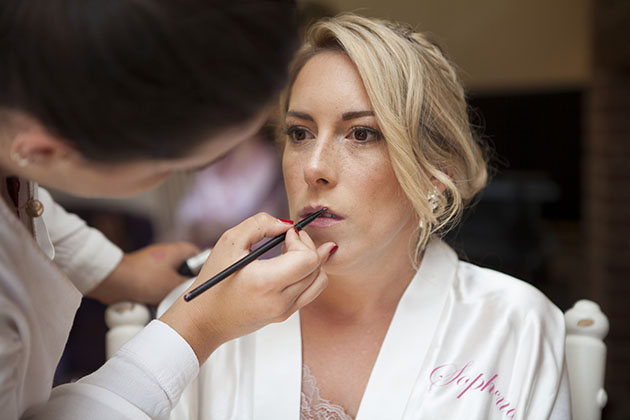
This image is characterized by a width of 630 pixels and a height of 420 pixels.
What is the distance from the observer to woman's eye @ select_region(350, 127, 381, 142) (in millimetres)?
977

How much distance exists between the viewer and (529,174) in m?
3.48

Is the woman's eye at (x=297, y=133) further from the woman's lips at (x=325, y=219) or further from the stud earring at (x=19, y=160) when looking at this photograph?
the stud earring at (x=19, y=160)

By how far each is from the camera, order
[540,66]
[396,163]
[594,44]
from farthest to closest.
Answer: [540,66] → [594,44] → [396,163]

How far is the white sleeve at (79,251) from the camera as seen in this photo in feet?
3.69

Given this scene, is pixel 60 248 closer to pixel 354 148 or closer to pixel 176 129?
pixel 354 148

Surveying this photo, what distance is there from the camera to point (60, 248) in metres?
1.12

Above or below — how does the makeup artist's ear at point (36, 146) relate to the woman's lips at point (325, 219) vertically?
above

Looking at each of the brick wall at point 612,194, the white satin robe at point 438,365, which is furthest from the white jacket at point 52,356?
the brick wall at point 612,194

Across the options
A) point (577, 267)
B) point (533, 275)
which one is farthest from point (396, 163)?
point (577, 267)

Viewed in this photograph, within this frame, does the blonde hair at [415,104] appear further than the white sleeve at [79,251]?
No

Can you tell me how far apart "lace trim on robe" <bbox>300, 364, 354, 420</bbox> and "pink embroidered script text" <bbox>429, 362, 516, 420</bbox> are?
160 millimetres

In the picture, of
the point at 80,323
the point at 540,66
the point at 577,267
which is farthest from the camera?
the point at 577,267

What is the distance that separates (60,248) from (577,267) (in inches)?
130

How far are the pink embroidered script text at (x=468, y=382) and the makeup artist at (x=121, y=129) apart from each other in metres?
0.32
